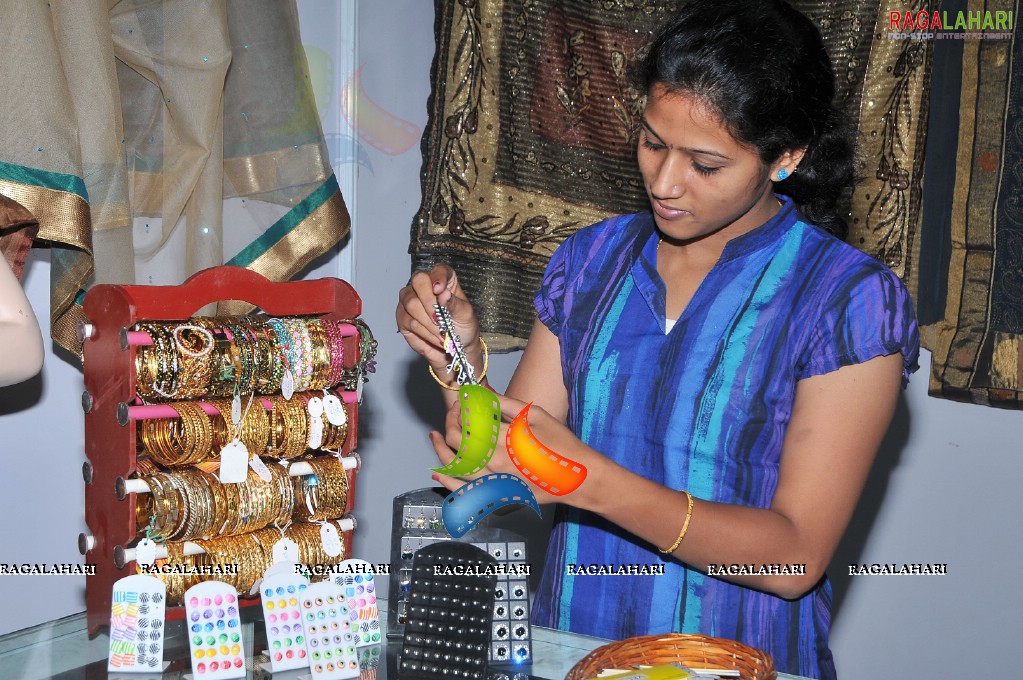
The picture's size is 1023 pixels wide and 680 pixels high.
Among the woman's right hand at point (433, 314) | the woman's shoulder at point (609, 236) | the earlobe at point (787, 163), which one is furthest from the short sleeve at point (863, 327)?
the woman's right hand at point (433, 314)

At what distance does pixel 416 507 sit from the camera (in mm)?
1076

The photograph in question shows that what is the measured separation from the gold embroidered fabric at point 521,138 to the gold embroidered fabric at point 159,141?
31 centimetres

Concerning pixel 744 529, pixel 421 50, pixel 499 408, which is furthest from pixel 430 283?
pixel 421 50

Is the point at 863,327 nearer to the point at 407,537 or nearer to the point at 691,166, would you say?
the point at 691,166

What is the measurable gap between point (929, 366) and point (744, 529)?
113 cm

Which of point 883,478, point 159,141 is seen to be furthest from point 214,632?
point 883,478

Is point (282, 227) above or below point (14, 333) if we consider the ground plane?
above

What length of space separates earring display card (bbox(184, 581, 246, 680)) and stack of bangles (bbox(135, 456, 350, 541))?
0.14 meters

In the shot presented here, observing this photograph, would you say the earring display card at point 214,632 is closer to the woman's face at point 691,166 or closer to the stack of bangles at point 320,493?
the stack of bangles at point 320,493

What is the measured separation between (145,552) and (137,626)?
0.38 feet

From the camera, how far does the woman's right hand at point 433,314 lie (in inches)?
46.4

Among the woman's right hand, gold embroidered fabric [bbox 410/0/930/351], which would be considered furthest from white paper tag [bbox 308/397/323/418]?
gold embroidered fabric [bbox 410/0/930/351]

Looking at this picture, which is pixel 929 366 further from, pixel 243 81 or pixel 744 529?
pixel 243 81

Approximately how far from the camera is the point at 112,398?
112 cm
